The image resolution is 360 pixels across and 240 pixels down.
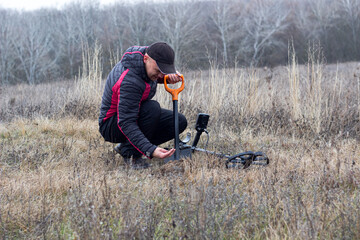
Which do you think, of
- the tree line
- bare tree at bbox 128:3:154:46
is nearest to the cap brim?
the tree line

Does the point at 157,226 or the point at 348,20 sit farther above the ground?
→ the point at 348,20

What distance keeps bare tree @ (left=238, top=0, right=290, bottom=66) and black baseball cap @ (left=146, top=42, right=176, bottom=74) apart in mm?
41277

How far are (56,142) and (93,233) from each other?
2.85m

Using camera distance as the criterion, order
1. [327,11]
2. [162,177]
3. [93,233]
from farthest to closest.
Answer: [327,11], [162,177], [93,233]

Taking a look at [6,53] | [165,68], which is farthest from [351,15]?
[165,68]

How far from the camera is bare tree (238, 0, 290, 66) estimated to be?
44.2m

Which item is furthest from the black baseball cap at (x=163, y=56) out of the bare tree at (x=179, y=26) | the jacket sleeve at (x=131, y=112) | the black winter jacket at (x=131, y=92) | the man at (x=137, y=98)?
the bare tree at (x=179, y=26)

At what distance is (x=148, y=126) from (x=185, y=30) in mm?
40179

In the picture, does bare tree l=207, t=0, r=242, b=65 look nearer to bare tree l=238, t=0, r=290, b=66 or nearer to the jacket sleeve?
bare tree l=238, t=0, r=290, b=66

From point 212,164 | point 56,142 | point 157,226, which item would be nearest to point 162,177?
point 212,164

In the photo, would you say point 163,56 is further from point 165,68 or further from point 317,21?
point 317,21

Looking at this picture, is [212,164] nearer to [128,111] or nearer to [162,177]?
[162,177]

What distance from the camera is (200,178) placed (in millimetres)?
3010

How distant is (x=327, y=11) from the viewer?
45281 millimetres
